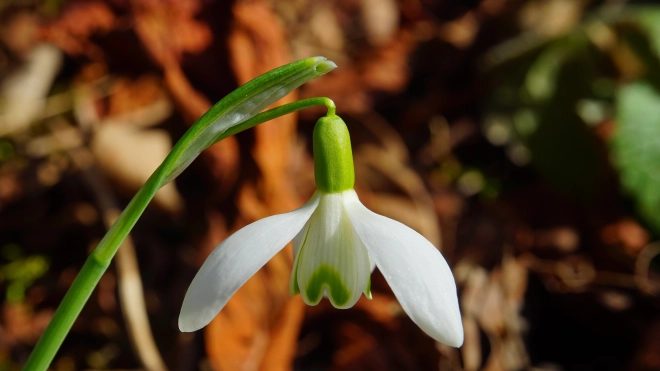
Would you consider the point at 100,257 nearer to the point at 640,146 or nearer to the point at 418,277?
the point at 418,277

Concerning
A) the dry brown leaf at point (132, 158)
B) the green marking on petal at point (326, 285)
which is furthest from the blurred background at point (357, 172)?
the green marking on petal at point (326, 285)

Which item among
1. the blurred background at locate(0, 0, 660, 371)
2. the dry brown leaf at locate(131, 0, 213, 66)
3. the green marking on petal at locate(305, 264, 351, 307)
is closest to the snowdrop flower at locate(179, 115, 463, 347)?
the green marking on petal at locate(305, 264, 351, 307)

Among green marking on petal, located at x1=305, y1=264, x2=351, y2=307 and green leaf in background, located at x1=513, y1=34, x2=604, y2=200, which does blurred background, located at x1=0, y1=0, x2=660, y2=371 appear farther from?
green marking on petal, located at x1=305, y1=264, x2=351, y2=307

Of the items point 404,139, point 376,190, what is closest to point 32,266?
point 376,190

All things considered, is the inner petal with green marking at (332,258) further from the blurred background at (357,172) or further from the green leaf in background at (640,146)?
the green leaf in background at (640,146)

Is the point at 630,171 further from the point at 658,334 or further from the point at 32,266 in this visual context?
the point at 32,266

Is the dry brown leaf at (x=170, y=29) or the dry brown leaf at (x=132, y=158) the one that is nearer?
the dry brown leaf at (x=132, y=158)
